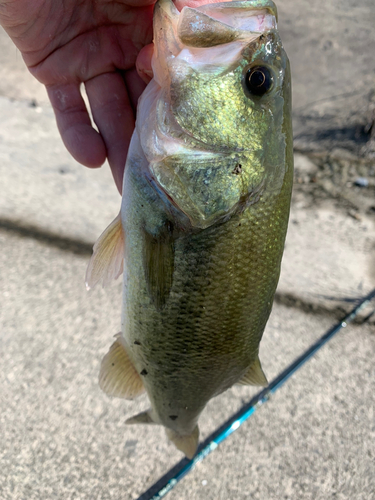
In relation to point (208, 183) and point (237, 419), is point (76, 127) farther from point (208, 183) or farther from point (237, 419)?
point (237, 419)

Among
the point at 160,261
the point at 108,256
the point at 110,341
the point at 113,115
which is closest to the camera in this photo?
the point at 160,261

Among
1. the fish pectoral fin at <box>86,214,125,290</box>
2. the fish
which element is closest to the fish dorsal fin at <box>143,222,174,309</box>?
the fish

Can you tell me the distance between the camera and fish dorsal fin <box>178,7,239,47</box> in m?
1.01

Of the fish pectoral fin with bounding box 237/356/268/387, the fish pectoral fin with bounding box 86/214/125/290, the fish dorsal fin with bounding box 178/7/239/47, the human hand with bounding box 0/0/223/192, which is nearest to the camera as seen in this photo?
the fish dorsal fin with bounding box 178/7/239/47

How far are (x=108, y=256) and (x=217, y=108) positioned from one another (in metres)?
0.54

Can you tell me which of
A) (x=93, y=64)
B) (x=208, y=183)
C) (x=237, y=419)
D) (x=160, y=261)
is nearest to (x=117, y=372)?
(x=160, y=261)

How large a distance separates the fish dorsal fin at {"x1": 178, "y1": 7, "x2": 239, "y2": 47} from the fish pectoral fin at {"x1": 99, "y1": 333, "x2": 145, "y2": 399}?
94cm

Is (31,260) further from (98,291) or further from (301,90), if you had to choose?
(301,90)

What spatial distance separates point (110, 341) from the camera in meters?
2.24

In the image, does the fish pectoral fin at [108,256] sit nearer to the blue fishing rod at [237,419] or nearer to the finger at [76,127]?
the finger at [76,127]

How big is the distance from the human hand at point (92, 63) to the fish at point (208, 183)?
0.51 m

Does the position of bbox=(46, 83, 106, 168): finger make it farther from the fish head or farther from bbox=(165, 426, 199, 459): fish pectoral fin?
bbox=(165, 426, 199, 459): fish pectoral fin

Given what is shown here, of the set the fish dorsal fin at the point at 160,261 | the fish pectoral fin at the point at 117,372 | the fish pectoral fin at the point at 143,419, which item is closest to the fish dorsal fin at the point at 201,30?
the fish dorsal fin at the point at 160,261

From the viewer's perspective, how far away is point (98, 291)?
246 cm
